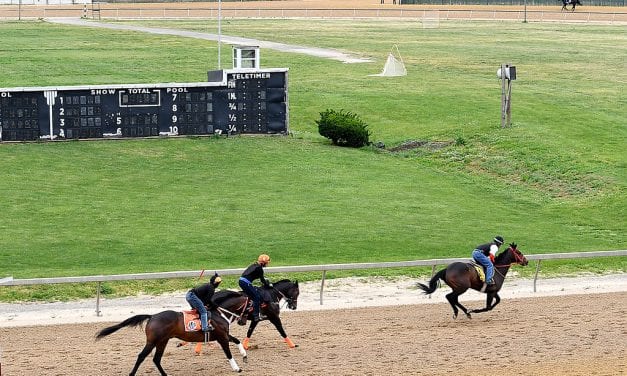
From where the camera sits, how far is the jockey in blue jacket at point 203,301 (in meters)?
18.5

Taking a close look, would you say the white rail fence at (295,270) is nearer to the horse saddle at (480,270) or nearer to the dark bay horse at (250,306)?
the horse saddle at (480,270)

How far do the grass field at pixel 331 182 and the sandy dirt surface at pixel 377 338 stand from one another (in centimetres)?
204

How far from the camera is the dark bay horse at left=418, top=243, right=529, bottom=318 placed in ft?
71.6

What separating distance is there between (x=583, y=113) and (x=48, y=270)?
27.1 meters

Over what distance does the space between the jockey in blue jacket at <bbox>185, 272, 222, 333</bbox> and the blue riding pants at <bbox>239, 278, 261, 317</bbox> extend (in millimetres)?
991

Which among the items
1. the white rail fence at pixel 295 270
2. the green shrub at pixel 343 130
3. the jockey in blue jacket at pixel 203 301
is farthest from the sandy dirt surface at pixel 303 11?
the jockey in blue jacket at pixel 203 301

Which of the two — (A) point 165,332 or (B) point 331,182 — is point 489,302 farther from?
(B) point 331,182

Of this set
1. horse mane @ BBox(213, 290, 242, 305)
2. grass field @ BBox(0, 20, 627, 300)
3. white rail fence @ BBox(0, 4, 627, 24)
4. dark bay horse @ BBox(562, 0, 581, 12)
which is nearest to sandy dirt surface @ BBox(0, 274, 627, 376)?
horse mane @ BBox(213, 290, 242, 305)

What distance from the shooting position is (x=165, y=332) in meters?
17.9

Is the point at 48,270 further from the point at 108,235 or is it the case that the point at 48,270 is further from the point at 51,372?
the point at 51,372

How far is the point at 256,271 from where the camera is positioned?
19594 mm

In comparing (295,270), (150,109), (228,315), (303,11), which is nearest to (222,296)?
(228,315)

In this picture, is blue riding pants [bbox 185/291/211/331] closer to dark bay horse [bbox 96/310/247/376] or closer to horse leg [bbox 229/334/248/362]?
dark bay horse [bbox 96/310/247/376]

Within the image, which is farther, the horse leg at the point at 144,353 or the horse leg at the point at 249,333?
the horse leg at the point at 249,333
